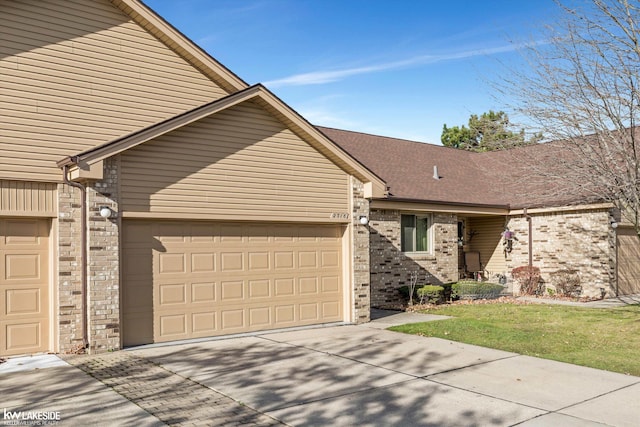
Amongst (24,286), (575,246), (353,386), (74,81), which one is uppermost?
(74,81)

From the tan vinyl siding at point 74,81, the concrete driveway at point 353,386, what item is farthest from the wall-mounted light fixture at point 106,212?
the concrete driveway at point 353,386

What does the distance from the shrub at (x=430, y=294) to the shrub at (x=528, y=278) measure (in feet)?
13.8

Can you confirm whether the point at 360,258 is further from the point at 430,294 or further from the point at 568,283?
the point at 568,283

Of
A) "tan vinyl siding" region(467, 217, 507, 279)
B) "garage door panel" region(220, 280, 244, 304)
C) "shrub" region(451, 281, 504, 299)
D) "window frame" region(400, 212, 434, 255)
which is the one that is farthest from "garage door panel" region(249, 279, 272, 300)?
"tan vinyl siding" region(467, 217, 507, 279)

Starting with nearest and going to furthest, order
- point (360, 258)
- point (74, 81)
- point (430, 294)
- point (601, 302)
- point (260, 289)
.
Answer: point (74, 81) < point (260, 289) < point (360, 258) < point (430, 294) < point (601, 302)

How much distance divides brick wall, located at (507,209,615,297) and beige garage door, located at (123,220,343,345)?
383 inches

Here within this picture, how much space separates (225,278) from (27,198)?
13.1ft

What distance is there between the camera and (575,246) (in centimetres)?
1892

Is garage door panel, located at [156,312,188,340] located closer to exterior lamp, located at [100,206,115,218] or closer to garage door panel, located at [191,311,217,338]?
garage door panel, located at [191,311,217,338]

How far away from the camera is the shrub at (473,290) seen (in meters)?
17.8

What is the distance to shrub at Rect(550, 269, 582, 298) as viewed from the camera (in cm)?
1861

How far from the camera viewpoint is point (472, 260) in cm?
2144

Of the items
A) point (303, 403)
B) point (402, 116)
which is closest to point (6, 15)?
point (303, 403)

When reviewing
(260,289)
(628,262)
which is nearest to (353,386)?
(260,289)
